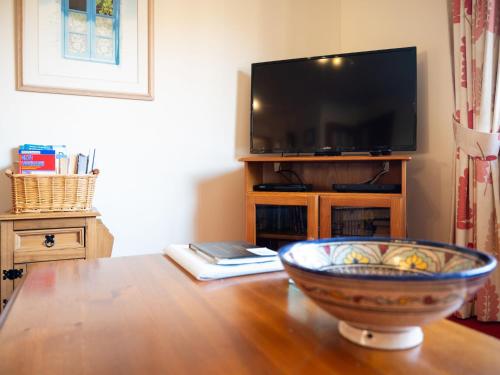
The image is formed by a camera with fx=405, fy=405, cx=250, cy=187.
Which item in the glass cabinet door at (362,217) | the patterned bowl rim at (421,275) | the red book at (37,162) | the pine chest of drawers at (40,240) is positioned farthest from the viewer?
the glass cabinet door at (362,217)

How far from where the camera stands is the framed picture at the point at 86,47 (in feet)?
6.69

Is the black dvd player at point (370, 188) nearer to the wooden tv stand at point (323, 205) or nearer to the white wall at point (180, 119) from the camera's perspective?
the wooden tv stand at point (323, 205)

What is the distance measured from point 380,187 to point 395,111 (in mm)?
457

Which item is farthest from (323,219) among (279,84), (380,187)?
(279,84)

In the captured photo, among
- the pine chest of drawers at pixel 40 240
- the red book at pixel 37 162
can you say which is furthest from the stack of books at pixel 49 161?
the pine chest of drawers at pixel 40 240

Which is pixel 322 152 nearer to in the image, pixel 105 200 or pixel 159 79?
pixel 159 79

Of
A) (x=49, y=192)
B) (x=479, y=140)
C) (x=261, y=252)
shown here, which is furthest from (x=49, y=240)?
(x=479, y=140)

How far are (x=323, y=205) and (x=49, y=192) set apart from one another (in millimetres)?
1313

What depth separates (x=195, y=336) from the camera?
0.54 m

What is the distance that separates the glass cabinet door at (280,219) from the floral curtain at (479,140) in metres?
0.72

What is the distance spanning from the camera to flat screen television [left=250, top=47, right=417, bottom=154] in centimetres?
219

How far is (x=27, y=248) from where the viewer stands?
1680 millimetres

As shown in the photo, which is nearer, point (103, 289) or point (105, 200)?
point (103, 289)

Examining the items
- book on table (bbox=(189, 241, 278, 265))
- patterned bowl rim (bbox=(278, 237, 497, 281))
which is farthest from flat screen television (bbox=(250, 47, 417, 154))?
patterned bowl rim (bbox=(278, 237, 497, 281))
